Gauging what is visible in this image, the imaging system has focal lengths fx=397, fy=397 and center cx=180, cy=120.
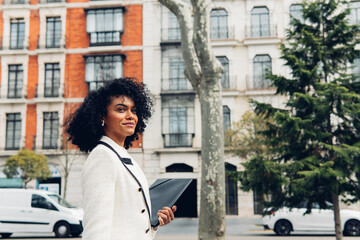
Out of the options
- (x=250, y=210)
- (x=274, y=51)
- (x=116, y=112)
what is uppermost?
(x=274, y=51)

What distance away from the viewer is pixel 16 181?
24.3 m

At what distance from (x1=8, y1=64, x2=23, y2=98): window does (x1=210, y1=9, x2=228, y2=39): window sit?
495 inches

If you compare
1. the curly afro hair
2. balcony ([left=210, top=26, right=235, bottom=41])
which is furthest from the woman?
balcony ([left=210, top=26, right=235, bottom=41])

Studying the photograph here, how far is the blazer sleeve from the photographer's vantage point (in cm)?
177

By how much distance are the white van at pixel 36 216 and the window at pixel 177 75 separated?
12.3 meters

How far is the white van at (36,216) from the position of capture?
13.8m

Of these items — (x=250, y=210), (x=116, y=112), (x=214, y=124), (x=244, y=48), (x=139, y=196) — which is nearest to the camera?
(x=139, y=196)

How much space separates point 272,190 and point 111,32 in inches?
716

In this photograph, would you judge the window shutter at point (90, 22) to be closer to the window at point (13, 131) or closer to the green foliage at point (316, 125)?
the window at point (13, 131)

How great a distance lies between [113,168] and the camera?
1.91m

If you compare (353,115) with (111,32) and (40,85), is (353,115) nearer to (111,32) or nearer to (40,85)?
(111,32)

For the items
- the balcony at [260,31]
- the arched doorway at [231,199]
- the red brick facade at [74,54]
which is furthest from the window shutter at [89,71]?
the arched doorway at [231,199]

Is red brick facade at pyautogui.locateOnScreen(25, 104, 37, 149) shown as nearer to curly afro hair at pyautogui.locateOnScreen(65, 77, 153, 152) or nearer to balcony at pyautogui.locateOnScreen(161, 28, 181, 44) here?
balcony at pyautogui.locateOnScreen(161, 28, 181, 44)

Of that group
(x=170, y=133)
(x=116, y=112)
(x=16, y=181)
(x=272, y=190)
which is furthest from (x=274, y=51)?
(x=116, y=112)
